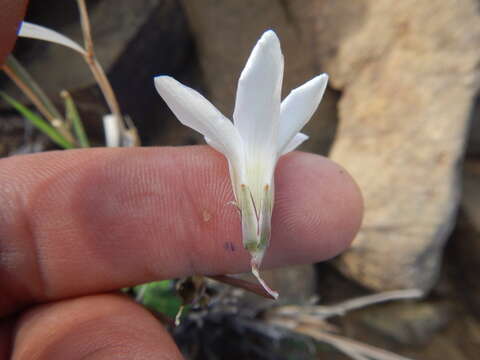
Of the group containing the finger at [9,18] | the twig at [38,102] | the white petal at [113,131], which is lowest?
the white petal at [113,131]

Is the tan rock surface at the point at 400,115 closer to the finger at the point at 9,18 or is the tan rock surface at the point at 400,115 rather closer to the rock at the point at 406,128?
the rock at the point at 406,128

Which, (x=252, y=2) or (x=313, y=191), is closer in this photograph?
(x=313, y=191)

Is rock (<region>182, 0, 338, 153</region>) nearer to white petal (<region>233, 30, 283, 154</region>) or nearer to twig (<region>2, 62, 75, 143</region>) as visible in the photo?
twig (<region>2, 62, 75, 143</region>)

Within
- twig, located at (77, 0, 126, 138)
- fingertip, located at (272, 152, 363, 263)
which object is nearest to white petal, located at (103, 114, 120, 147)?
twig, located at (77, 0, 126, 138)

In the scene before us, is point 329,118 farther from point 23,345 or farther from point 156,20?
point 23,345

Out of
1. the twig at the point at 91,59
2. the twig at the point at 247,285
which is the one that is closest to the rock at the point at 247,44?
the twig at the point at 91,59

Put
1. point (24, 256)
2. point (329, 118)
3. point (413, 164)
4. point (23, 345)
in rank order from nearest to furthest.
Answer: point (23, 345) → point (24, 256) → point (413, 164) → point (329, 118)

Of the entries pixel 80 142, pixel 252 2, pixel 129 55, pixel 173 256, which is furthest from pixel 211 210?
pixel 252 2

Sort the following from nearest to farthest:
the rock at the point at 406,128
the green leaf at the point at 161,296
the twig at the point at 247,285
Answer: the twig at the point at 247,285, the green leaf at the point at 161,296, the rock at the point at 406,128

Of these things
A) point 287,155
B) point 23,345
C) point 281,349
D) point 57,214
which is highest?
point 287,155
